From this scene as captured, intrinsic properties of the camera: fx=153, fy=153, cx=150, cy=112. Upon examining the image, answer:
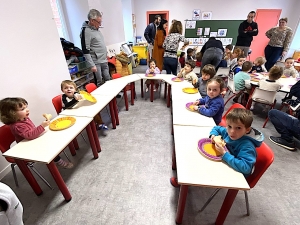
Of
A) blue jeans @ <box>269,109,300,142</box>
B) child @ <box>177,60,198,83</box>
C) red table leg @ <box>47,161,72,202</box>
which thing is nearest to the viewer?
red table leg @ <box>47,161,72,202</box>

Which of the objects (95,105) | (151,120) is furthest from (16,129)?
(151,120)

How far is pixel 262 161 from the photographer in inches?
43.3

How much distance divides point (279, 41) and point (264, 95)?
2537mm

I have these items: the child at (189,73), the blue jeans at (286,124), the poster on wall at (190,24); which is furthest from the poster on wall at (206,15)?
the blue jeans at (286,124)

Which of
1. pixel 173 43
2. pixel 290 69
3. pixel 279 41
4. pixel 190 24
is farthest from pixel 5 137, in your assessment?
pixel 190 24

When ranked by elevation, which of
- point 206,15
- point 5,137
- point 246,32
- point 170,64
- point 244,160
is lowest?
point 5,137

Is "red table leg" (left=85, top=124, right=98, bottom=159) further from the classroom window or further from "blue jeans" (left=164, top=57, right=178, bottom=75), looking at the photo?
the classroom window

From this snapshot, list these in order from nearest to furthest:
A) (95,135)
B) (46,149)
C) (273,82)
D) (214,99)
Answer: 1. (46,149)
2. (214,99)
3. (95,135)
4. (273,82)

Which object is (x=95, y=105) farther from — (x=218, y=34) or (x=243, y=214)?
(x=218, y=34)

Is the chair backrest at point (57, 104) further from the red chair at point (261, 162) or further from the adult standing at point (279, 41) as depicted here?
the adult standing at point (279, 41)

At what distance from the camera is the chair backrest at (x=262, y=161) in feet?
3.46

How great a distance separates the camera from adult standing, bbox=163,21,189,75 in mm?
3152

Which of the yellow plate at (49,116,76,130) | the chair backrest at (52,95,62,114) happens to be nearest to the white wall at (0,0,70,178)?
the chair backrest at (52,95,62,114)

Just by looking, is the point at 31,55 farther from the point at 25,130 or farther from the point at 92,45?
the point at 25,130
